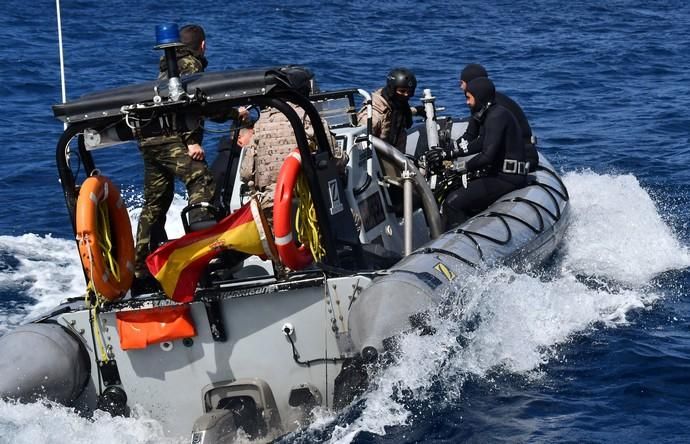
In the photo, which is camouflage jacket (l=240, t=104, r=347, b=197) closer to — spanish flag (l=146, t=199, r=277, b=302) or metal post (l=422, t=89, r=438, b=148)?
spanish flag (l=146, t=199, r=277, b=302)

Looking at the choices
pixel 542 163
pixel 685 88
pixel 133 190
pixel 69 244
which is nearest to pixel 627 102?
pixel 685 88

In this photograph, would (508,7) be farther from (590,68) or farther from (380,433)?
A: (380,433)

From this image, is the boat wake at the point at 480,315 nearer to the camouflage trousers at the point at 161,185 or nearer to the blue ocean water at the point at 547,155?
the blue ocean water at the point at 547,155

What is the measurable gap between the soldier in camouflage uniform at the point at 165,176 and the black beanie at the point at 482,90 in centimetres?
275

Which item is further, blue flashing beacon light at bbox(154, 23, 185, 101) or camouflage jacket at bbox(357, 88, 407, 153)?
camouflage jacket at bbox(357, 88, 407, 153)

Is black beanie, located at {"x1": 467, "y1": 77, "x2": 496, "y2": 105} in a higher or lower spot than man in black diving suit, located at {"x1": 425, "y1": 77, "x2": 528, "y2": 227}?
higher

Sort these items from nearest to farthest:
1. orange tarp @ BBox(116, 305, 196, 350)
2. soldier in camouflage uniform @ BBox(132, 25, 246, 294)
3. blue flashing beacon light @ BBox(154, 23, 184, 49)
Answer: blue flashing beacon light @ BBox(154, 23, 184, 49) < orange tarp @ BBox(116, 305, 196, 350) < soldier in camouflage uniform @ BBox(132, 25, 246, 294)

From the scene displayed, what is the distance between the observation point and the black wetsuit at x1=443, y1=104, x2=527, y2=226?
367 inches

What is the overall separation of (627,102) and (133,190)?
7.87 meters

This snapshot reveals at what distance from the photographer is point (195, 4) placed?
84.2 feet

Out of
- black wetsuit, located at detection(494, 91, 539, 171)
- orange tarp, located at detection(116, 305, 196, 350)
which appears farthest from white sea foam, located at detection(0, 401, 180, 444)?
black wetsuit, located at detection(494, 91, 539, 171)

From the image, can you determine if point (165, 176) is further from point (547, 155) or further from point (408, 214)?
point (547, 155)

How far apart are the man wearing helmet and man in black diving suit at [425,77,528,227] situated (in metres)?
0.40

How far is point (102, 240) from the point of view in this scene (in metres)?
6.53
